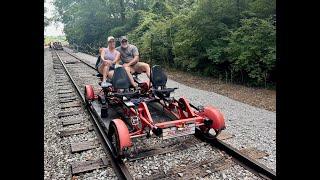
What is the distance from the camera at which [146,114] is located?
5340mm

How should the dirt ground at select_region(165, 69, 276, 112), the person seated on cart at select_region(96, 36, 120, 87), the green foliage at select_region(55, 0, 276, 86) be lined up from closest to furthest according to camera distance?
the person seated on cart at select_region(96, 36, 120, 87) → the dirt ground at select_region(165, 69, 276, 112) → the green foliage at select_region(55, 0, 276, 86)

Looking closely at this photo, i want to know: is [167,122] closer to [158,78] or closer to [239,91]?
[158,78]

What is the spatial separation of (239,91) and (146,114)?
23.4ft

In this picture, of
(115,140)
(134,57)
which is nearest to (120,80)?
(134,57)

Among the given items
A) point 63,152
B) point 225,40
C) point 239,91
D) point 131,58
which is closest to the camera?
point 63,152

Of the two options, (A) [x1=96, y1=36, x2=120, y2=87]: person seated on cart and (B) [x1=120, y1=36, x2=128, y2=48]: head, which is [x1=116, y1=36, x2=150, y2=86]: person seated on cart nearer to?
(B) [x1=120, y1=36, x2=128, y2=48]: head

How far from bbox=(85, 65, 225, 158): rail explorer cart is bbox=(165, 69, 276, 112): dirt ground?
359 centimetres

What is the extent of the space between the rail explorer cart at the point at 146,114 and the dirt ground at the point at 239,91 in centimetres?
359

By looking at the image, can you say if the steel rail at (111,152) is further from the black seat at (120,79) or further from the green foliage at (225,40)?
the green foliage at (225,40)

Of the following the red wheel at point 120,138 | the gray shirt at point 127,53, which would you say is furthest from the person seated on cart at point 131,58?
the red wheel at point 120,138

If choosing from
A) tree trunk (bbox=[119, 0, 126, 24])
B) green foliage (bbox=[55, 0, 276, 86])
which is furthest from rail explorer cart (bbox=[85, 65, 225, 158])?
tree trunk (bbox=[119, 0, 126, 24])

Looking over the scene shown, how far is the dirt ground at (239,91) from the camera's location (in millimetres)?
9652

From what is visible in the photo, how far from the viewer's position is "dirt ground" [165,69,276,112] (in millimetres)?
9652
